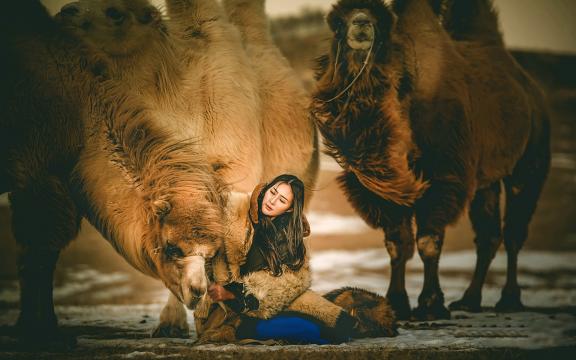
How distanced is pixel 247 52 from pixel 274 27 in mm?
1044

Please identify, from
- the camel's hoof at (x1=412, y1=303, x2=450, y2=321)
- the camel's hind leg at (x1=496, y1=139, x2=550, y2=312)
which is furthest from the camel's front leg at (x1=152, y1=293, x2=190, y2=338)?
the camel's hind leg at (x1=496, y1=139, x2=550, y2=312)

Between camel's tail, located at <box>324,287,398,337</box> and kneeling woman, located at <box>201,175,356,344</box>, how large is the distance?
0.07 metres

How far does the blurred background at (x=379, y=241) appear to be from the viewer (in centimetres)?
557

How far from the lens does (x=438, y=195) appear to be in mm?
4453

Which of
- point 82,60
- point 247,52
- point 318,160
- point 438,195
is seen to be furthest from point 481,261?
point 82,60

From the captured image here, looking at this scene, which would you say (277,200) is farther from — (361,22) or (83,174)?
(361,22)

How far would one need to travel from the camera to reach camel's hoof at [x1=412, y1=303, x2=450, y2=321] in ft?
14.7

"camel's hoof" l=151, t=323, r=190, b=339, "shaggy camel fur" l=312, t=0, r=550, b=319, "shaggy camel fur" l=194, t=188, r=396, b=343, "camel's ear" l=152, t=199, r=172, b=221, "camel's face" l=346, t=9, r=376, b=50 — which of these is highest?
"camel's face" l=346, t=9, r=376, b=50

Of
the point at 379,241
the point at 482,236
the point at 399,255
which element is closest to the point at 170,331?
the point at 399,255

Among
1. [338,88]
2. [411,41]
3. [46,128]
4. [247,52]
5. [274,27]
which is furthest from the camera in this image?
[274,27]

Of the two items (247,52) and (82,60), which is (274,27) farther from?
(82,60)

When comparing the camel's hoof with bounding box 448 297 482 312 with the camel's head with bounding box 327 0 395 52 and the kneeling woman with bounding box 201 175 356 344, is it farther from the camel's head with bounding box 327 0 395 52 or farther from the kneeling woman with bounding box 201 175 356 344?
the camel's head with bounding box 327 0 395 52

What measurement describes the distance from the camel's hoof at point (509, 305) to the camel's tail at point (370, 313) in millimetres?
1502

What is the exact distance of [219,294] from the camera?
3.69 meters
